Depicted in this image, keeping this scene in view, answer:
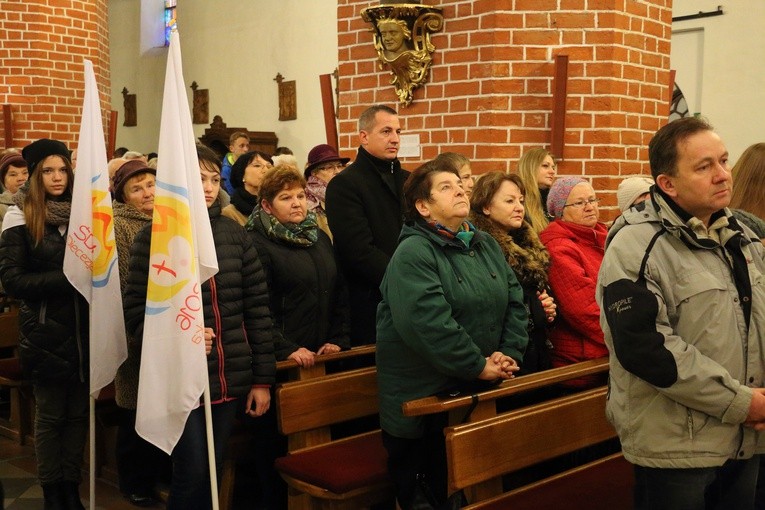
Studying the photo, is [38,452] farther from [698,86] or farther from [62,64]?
[698,86]

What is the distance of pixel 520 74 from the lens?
518 cm

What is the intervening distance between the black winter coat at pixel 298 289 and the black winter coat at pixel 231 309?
0.32 meters

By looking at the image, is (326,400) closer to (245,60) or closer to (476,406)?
(476,406)

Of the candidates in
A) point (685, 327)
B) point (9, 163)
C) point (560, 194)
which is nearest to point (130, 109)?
point (9, 163)

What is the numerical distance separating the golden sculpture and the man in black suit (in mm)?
903

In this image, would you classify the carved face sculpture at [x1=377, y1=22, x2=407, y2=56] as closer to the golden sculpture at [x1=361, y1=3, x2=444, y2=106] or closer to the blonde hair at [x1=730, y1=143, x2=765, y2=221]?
the golden sculpture at [x1=361, y1=3, x2=444, y2=106]

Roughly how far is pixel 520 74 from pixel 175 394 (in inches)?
115

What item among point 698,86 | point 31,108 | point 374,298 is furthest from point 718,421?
point 31,108

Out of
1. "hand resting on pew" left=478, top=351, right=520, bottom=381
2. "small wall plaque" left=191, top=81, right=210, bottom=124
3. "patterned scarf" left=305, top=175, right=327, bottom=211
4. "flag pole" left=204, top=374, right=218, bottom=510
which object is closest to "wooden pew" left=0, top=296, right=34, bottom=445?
"patterned scarf" left=305, top=175, right=327, bottom=211

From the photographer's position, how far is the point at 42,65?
9.93 m

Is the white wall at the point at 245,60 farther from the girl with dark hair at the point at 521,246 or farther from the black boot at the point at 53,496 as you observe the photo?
the black boot at the point at 53,496

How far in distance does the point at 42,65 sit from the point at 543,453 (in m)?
8.47

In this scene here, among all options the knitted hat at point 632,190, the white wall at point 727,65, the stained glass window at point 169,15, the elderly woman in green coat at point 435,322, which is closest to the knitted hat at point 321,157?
the knitted hat at point 632,190

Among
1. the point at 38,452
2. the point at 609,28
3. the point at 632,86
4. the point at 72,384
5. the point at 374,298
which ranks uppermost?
the point at 609,28
